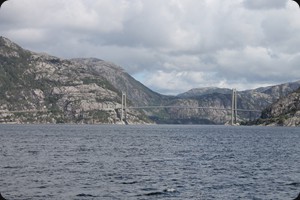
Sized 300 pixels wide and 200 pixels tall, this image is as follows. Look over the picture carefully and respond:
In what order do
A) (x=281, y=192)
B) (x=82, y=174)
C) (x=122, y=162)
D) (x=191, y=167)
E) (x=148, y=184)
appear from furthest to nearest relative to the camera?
(x=122, y=162), (x=191, y=167), (x=82, y=174), (x=148, y=184), (x=281, y=192)

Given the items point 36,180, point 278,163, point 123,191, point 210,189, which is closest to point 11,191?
point 36,180

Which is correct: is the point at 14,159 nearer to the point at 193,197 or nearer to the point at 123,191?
the point at 123,191

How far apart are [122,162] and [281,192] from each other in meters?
30.5

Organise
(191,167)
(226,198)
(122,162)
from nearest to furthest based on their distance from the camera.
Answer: (226,198) → (191,167) → (122,162)

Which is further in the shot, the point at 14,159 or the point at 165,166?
the point at 14,159

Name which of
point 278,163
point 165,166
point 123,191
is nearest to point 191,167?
point 165,166

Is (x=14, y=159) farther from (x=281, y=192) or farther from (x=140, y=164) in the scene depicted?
(x=281, y=192)

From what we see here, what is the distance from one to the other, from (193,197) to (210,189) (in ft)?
16.3

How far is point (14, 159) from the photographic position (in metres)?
71.1

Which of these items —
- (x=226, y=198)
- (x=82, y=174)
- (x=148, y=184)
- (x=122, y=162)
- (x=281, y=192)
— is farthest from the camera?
(x=122, y=162)

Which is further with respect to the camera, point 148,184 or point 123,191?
point 148,184

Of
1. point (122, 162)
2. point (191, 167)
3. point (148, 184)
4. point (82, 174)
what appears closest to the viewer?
point (148, 184)

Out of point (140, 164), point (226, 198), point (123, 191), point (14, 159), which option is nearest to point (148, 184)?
point (123, 191)

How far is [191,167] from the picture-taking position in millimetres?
64750
